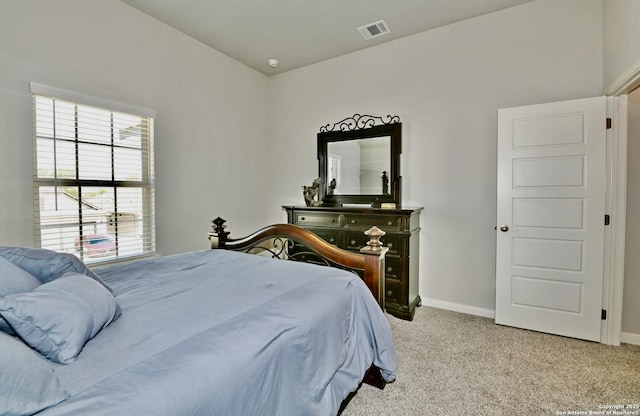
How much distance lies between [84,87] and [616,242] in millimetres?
4665

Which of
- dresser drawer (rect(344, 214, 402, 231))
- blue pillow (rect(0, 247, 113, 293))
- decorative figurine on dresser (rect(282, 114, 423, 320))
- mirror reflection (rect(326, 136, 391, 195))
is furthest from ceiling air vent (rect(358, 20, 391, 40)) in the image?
blue pillow (rect(0, 247, 113, 293))

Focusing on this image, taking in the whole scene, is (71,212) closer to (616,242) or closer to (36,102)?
(36,102)

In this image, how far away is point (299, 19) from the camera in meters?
3.12

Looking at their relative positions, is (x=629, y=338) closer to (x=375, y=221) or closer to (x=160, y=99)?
(x=375, y=221)

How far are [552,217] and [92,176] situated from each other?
4.10m

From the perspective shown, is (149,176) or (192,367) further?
(149,176)

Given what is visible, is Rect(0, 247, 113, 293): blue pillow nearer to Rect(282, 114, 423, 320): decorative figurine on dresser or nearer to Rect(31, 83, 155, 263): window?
Rect(31, 83, 155, 263): window

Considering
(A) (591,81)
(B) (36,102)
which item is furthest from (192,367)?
(A) (591,81)

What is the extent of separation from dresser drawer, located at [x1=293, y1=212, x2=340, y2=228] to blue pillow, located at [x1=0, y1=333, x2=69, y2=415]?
2.82 meters

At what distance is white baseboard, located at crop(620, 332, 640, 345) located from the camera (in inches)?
98.3

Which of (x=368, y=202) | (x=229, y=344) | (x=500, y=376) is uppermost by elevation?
(x=368, y=202)

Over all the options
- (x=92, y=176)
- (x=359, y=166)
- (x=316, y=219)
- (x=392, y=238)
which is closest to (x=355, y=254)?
(x=392, y=238)

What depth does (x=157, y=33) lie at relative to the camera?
310cm

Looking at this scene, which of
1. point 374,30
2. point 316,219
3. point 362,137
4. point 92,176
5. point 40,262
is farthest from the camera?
point 362,137
